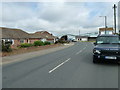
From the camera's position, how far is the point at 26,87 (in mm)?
4527

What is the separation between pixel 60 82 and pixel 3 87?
2183 millimetres

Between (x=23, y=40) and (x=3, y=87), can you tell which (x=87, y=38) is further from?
(x=3, y=87)

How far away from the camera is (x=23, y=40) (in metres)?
37.5

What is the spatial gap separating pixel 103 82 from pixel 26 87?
9.83 ft

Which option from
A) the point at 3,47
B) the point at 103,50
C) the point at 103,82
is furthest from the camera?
the point at 3,47

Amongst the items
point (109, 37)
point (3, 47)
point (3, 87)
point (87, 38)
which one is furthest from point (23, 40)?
point (87, 38)

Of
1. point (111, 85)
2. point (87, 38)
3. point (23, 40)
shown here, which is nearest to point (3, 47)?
point (111, 85)

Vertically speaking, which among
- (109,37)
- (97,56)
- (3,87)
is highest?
(109,37)

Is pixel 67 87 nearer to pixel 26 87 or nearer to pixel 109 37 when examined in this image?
pixel 26 87

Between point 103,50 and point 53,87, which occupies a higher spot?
point 103,50

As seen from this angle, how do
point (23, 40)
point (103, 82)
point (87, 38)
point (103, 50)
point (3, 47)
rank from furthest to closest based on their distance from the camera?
1. point (87, 38)
2. point (23, 40)
3. point (3, 47)
4. point (103, 50)
5. point (103, 82)

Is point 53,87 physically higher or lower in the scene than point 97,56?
lower

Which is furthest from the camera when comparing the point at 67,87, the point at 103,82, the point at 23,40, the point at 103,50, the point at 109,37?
the point at 23,40

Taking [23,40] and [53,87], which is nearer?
[53,87]
